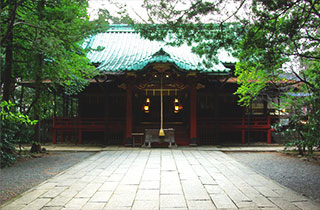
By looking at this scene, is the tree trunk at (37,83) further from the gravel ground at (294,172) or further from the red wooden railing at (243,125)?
the red wooden railing at (243,125)

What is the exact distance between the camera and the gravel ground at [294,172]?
4902 millimetres

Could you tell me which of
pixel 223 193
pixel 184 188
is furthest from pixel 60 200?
pixel 223 193

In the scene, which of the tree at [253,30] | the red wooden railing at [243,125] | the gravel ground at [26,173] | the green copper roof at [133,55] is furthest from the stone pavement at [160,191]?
the green copper roof at [133,55]

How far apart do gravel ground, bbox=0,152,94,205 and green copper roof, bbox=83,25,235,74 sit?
17.3 ft

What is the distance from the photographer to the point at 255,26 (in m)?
4.73

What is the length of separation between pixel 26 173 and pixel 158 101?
10127mm

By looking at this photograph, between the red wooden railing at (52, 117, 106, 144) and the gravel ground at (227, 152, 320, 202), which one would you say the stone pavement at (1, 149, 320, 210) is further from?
the red wooden railing at (52, 117, 106, 144)

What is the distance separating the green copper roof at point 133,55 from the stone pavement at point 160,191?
5759mm

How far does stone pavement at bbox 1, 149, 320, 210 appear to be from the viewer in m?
3.72

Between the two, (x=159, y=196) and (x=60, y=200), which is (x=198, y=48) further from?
(x=60, y=200)

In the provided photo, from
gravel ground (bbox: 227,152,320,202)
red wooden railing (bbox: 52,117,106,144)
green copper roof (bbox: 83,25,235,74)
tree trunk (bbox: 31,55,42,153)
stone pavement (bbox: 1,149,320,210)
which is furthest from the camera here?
red wooden railing (bbox: 52,117,106,144)

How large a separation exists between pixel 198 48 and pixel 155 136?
6453 mm

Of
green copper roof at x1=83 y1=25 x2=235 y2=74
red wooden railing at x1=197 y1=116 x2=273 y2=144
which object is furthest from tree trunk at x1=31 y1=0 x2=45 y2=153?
red wooden railing at x1=197 y1=116 x2=273 y2=144

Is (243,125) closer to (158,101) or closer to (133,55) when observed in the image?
(158,101)
